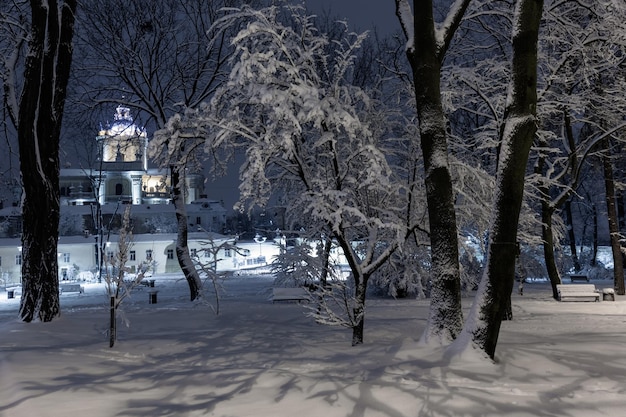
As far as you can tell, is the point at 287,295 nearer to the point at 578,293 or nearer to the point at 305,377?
the point at 578,293

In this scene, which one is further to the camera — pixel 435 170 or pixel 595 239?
pixel 595 239

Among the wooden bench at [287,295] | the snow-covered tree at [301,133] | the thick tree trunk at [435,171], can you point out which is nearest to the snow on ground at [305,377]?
the thick tree trunk at [435,171]

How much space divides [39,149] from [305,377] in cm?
825

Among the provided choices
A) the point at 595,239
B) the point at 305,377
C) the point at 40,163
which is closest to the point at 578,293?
the point at 305,377

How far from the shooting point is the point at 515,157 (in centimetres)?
612

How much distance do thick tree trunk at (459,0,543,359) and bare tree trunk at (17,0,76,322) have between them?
8.44 meters

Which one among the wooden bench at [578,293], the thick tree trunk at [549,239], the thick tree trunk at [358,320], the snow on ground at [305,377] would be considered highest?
the thick tree trunk at [549,239]

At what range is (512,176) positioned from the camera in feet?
20.0

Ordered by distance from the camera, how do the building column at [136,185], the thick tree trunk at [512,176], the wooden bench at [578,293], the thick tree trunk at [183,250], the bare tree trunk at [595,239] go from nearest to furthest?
the thick tree trunk at [512,176]
the wooden bench at [578,293]
the thick tree trunk at [183,250]
the bare tree trunk at [595,239]
the building column at [136,185]

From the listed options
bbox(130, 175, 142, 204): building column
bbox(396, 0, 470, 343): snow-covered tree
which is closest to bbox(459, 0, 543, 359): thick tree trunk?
bbox(396, 0, 470, 343): snow-covered tree

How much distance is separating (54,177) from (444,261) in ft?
28.1

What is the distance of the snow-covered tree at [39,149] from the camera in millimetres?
10125

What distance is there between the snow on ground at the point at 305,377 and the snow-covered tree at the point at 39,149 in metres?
1.97

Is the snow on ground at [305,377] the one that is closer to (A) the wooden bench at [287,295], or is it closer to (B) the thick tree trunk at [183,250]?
(A) the wooden bench at [287,295]
